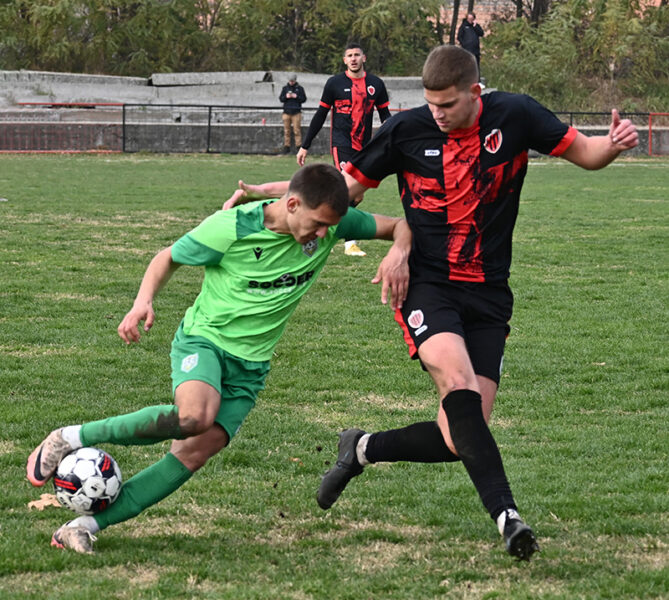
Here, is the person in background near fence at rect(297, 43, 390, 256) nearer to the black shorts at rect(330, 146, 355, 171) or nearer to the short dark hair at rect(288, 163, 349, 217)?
the black shorts at rect(330, 146, 355, 171)

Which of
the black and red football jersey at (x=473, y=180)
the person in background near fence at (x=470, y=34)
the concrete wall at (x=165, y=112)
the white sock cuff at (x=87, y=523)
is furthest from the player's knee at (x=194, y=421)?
the person in background near fence at (x=470, y=34)

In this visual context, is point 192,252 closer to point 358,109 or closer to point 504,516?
point 504,516

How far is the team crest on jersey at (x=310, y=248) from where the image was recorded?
4.20m

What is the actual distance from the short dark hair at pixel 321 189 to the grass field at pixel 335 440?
4.19 feet

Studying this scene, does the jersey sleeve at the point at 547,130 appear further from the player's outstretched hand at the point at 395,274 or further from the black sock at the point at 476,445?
the black sock at the point at 476,445

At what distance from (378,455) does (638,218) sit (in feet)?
38.7

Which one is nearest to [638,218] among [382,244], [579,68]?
[382,244]

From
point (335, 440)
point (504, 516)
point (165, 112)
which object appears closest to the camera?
point (504, 516)

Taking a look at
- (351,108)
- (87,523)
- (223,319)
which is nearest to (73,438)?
(87,523)

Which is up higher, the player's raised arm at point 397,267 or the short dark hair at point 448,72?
the short dark hair at point 448,72

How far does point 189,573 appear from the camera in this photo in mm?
3723

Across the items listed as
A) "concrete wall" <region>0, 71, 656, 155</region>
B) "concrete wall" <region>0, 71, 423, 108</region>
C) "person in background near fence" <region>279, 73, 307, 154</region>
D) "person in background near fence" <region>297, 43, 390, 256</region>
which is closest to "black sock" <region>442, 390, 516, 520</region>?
"person in background near fence" <region>297, 43, 390, 256</region>

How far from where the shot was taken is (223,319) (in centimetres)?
411

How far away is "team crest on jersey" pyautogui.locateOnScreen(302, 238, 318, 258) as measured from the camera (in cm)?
420
